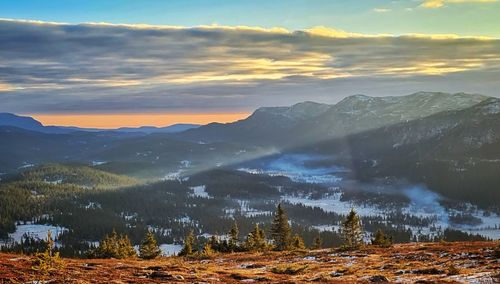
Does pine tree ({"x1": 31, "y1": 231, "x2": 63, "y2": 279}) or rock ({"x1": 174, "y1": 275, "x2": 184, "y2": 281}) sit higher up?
pine tree ({"x1": 31, "y1": 231, "x2": 63, "y2": 279})

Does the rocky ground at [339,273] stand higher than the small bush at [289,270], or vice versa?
the rocky ground at [339,273]

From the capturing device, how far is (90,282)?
3431 cm

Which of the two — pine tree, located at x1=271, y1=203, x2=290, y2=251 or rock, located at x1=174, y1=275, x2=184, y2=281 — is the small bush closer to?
rock, located at x1=174, y1=275, x2=184, y2=281

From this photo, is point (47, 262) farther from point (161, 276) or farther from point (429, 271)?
point (429, 271)

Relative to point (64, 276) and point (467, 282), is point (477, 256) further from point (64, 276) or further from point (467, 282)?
point (64, 276)

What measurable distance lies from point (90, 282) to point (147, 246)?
272 feet

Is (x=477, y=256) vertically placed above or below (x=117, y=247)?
above

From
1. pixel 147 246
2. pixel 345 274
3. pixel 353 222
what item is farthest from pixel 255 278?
pixel 147 246

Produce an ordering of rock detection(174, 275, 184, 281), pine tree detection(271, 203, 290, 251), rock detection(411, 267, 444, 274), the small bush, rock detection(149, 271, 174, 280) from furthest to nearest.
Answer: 1. pine tree detection(271, 203, 290, 251)
2. the small bush
3. rock detection(411, 267, 444, 274)
4. rock detection(149, 271, 174, 280)
5. rock detection(174, 275, 184, 281)

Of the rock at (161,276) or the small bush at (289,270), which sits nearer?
the rock at (161,276)

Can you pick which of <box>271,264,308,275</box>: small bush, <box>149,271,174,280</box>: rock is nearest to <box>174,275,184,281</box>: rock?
<box>149,271,174,280</box>: rock

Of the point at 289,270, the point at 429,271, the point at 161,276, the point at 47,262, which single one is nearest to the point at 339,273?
the point at 289,270

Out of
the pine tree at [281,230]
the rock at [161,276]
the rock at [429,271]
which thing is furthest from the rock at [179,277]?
the pine tree at [281,230]

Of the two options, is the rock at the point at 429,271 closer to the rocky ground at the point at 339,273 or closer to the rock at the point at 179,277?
the rocky ground at the point at 339,273
